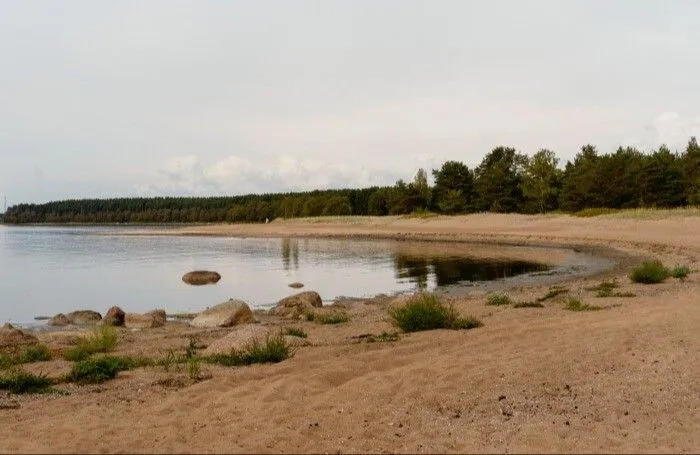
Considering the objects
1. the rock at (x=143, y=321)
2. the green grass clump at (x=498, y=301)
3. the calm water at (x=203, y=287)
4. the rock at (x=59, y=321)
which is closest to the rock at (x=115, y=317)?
the rock at (x=143, y=321)

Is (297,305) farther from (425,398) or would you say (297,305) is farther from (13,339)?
(425,398)

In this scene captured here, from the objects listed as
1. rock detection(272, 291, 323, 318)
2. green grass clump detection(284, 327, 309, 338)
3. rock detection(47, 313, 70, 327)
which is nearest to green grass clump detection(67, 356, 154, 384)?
green grass clump detection(284, 327, 309, 338)

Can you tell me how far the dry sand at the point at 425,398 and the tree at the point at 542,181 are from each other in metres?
70.9

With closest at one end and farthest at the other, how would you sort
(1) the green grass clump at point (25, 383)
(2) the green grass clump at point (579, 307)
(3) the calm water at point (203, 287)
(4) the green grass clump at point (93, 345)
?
(1) the green grass clump at point (25, 383) → (4) the green grass clump at point (93, 345) → (2) the green grass clump at point (579, 307) → (3) the calm water at point (203, 287)

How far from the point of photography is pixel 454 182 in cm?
9525

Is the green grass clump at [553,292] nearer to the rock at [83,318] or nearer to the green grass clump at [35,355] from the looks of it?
the green grass clump at [35,355]

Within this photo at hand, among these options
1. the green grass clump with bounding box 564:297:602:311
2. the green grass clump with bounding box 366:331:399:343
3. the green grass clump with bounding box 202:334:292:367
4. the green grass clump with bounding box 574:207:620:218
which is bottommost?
the green grass clump with bounding box 366:331:399:343

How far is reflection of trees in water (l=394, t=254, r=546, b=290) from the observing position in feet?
91.3

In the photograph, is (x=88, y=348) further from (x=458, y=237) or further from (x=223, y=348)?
(x=458, y=237)

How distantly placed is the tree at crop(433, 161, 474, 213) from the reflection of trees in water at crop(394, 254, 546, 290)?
185 ft

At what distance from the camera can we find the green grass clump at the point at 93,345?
1095 cm

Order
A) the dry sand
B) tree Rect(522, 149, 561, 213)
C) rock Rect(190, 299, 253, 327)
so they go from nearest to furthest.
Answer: the dry sand → rock Rect(190, 299, 253, 327) → tree Rect(522, 149, 561, 213)

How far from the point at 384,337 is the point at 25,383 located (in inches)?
229

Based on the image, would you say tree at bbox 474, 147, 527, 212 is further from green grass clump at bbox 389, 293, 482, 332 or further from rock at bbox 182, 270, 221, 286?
green grass clump at bbox 389, 293, 482, 332
